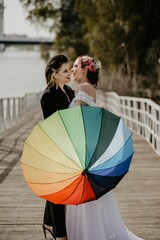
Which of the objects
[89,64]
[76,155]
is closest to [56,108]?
[89,64]

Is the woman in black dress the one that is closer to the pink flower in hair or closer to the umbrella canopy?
the pink flower in hair

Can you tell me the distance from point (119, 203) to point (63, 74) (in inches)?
92.6

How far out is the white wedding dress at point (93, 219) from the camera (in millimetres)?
3928

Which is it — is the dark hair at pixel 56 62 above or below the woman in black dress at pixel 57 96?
above

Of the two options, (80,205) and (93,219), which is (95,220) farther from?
(80,205)

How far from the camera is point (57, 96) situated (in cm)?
400

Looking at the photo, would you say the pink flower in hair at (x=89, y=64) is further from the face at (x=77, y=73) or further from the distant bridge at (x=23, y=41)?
the distant bridge at (x=23, y=41)

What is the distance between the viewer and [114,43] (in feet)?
104

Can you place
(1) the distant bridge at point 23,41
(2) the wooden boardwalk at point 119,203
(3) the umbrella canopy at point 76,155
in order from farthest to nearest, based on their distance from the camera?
1. (1) the distant bridge at point 23,41
2. (2) the wooden boardwalk at point 119,203
3. (3) the umbrella canopy at point 76,155

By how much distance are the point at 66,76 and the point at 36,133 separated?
21.6 inches

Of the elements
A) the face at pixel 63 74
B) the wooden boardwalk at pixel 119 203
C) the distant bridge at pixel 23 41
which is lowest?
the distant bridge at pixel 23 41

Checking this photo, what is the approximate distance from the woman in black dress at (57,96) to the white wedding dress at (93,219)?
5cm

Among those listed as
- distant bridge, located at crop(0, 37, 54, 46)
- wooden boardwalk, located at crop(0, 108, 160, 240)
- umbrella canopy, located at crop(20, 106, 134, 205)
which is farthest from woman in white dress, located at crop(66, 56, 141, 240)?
distant bridge, located at crop(0, 37, 54, 46)

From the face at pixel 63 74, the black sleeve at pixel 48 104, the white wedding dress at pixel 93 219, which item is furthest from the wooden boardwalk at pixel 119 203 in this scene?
the face at pixel 63 74
